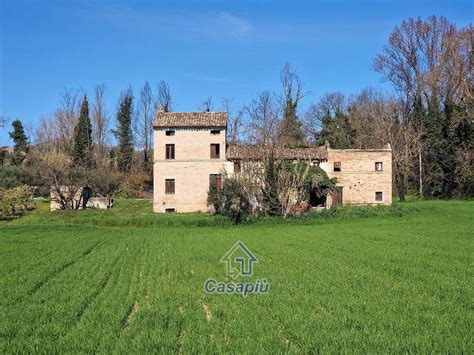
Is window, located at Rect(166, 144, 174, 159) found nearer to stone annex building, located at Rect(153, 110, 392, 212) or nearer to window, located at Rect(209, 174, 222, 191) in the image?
stone annex building, located at Rect(153, 110, 392, 212)

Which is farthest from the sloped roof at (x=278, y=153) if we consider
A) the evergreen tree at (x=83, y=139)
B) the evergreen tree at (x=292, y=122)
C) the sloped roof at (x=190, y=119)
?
the evergreen tree at (x=83, y=139)

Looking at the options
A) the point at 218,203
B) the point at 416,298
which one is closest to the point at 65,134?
the point at 218,203

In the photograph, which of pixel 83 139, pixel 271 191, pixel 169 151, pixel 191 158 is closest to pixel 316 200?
pixel 271 191

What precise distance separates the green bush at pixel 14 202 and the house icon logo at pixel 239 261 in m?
23.2

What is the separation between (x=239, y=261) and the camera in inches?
566

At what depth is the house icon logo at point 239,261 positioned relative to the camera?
12469mm

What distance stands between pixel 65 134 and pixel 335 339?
65.3m

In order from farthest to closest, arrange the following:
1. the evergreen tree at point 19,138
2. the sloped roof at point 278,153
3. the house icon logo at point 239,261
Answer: the evergreen tree at point 19,138 < the sloped roof at point 278,153 < the house icon logo at point 239,261

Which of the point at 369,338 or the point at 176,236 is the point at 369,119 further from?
the point at 369,338

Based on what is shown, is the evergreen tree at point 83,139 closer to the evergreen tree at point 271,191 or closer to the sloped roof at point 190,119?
the sloped roof at point 190,119

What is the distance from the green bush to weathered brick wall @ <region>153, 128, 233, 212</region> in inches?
400

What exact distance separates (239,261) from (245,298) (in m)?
5.13

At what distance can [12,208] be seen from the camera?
34.7 metres

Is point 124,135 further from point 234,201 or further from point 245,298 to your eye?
point 245,298
